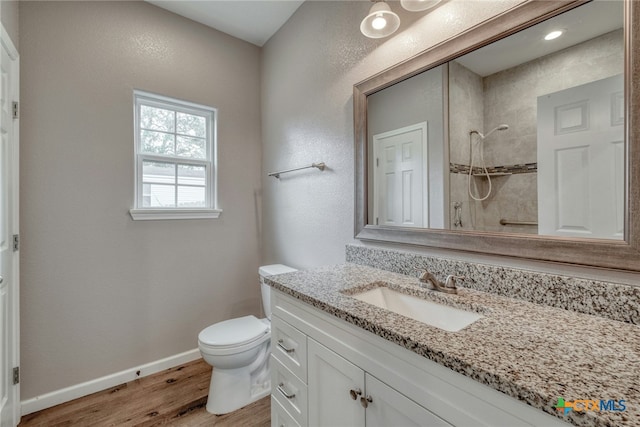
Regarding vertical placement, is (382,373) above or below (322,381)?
above

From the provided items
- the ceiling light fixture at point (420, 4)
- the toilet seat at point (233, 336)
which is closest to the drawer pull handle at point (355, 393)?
the toilet seat at point (233, 336)

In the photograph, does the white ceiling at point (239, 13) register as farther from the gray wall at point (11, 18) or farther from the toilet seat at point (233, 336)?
the toilet seat at point (233, 336)

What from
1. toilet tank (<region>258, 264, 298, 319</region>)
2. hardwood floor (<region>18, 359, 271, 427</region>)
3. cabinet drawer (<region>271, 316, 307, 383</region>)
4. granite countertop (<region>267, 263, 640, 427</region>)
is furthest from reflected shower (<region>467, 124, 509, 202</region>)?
hardwood floor (<region>18, 359, 271, 427</region>)

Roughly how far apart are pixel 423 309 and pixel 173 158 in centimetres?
211

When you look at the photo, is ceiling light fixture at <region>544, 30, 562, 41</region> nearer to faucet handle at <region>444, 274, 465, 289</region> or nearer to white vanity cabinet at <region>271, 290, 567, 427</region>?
faucet handle at <region>444, 274, 465, 289</region>

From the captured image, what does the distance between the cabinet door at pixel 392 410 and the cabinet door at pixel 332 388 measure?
0.13 feet

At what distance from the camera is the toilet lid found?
1.68 metres

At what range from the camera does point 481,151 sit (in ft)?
3.65

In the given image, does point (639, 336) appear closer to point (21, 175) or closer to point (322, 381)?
point (322, 381)

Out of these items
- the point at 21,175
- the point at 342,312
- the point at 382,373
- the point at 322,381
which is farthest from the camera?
the point at 21,175

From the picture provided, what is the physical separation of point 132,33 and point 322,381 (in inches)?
101

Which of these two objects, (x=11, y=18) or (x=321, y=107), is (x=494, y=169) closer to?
(x=321, y=107)

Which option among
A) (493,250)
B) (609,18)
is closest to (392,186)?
(493,250)

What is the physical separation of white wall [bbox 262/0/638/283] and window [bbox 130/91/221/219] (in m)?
0.51
